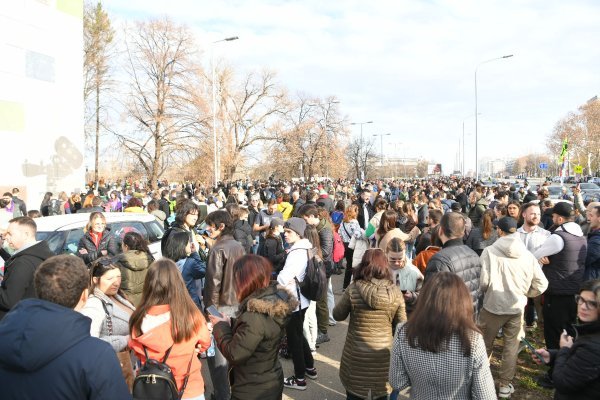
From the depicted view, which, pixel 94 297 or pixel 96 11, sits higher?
pixel 96 11

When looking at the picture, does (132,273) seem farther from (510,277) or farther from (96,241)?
(510,277)

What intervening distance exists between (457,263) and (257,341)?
82.3 inches

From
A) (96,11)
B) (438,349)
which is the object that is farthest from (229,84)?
(438,349)

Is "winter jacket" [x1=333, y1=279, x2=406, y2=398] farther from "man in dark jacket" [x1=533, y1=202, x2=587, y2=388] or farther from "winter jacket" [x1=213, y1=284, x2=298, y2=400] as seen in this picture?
"man in dark jacket" [x1=533, y1=202, x2=587, y2=388]

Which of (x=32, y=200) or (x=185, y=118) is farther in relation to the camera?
(x=185, y=118)

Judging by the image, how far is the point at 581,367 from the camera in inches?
99.9

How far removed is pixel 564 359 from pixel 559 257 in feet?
→ 10.5

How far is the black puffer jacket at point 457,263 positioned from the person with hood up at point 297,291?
→ 1.44 metres

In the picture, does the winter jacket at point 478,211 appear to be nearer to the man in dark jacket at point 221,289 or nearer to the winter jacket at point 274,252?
the winter jacket at point 274,252

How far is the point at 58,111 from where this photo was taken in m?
22.4

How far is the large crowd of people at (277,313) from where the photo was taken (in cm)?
211

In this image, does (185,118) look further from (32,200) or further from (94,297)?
(94,297)

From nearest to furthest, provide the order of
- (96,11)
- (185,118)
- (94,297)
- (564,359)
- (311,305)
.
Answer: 1. (564,359)
2. (94,297)
3. (311,305)
4. (185,118)
5. (96,11)

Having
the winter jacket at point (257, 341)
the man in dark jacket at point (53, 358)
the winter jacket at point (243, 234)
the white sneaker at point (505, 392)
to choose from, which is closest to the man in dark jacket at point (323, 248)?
the winter jacket at point (243, 234)
